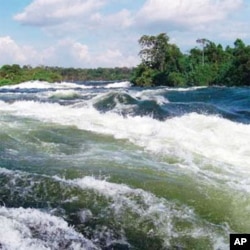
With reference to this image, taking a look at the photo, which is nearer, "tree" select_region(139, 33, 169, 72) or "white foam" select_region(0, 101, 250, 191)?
"white foam" select_region(0, 101, 250, 191)

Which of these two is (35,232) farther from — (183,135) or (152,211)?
(183,135)

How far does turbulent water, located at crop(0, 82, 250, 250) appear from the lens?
4816mm

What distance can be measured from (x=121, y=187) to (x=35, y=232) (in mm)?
1547

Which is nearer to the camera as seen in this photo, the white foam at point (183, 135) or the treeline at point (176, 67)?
the white foam at point (183, 135)

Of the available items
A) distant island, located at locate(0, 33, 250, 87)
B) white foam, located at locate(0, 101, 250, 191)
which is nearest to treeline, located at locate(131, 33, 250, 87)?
distant island, located at locate(0, 33, 250, 87)

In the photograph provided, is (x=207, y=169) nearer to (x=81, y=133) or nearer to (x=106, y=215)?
(x=106, y=215)

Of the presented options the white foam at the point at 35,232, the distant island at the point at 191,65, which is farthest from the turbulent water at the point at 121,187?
the distant island at the point at 191,65

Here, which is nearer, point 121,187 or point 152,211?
point 152,211

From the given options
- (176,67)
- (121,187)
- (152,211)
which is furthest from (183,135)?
(176,67)

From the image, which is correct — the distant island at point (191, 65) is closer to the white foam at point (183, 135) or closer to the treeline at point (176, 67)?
the treeline at point (176, 67)

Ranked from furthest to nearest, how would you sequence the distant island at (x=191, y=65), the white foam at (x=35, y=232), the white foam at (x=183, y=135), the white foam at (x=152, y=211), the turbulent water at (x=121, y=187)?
1. the distant island at (x=191, y=65)
2. the white foam at (x=183, y=135)
3. the white foam at (x=152, y=211)
4. the turbulent water at (x=121, y=187)
5. the white foam at (x=35, y=232)

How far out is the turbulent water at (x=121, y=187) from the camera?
482 centimetres

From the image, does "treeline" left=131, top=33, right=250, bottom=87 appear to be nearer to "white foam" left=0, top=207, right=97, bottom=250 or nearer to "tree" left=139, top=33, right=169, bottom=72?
"tree" left=139, top=33, right=169, bottom=72

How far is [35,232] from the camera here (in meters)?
4.59
